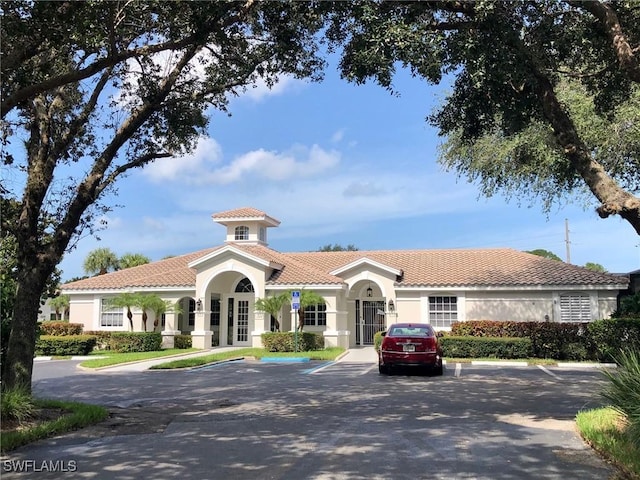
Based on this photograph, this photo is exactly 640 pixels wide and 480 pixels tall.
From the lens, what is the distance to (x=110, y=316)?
95.6 ft

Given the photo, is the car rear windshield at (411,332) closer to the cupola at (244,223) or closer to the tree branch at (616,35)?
the tree branch at (616,35)

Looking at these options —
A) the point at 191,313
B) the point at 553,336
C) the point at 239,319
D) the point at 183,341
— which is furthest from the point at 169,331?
the point at 553,336

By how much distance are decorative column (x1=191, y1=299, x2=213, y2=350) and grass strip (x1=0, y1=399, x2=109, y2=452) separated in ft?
55.1

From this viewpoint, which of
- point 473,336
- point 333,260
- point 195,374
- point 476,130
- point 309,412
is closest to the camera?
point 309,412

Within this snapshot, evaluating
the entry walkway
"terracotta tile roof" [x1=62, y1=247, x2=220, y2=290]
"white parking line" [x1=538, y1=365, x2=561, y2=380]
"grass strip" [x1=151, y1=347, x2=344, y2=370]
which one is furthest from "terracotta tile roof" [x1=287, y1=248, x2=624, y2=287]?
"white parking line" [x1=538, y1=365, x2=561, y2=380]

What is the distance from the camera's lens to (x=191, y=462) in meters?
6.66

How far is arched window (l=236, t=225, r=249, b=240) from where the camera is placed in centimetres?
3150

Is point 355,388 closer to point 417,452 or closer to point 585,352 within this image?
point 417,452

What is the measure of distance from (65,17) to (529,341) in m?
19.5

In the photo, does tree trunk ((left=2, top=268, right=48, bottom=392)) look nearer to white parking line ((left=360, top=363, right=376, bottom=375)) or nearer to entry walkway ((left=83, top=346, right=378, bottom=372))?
entry walkway ((left=83, top=346, right=378, bottom=372))

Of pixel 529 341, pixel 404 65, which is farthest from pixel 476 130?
pixel 529 341

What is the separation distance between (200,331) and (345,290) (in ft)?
24.1

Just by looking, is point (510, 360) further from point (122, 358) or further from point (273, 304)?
point (122, 358)

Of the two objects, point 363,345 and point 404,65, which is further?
point 363,345
